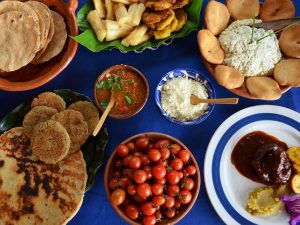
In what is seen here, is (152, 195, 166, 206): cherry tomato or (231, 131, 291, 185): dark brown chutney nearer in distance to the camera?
(152, 195, 166, 206): cherry tomato

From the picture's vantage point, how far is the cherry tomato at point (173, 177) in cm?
129

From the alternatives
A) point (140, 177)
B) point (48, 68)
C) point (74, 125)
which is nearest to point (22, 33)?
point (48, 68)

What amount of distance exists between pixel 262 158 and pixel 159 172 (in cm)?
40

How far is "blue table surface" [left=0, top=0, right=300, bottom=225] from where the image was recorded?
144cm

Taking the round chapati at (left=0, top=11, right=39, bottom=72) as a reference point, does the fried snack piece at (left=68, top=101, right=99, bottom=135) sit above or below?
below

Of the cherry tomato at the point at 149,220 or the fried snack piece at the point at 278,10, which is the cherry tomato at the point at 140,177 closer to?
the cherry tomato at the point at 149,220

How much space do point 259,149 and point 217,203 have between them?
0.25 meters

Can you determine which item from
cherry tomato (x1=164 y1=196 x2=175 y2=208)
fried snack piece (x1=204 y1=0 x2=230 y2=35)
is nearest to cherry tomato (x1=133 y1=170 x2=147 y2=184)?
cherry tomato (x1=164 y1=196 x2=175 y2=208)

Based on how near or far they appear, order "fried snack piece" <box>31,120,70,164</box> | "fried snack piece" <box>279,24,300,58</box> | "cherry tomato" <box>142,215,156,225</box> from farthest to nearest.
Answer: "fried snack piece" <box>279,24,300,58</box>, "fried snack piece" <box>31,120,70,164</box>, "cherry tomato" <box>142,215,156,225</box>

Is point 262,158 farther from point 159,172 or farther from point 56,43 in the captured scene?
point 56,43

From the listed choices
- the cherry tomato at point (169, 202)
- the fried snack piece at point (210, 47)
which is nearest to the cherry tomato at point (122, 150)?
the cherry tomato at point (169, 202)

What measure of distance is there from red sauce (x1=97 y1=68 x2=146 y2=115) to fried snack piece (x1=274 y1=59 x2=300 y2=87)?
19.9 inches

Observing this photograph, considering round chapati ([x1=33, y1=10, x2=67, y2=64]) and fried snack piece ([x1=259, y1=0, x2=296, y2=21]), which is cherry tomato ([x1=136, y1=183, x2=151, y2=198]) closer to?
round chapati ([x1=33, y1=10, x2=67, y2=64])

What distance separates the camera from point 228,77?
144cm
